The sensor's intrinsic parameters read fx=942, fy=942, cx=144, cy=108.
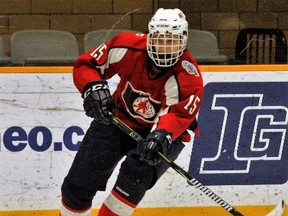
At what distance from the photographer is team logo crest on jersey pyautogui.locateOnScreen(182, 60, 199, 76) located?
3863 mm

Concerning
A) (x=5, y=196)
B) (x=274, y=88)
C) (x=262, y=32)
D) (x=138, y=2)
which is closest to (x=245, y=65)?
(x=274, y=88)

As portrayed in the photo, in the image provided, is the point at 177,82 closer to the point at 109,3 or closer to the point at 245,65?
the point at 245,65

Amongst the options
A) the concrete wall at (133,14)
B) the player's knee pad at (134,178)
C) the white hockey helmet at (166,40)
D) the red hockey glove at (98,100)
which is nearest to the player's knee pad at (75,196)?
the player's knee pad at (134,178)

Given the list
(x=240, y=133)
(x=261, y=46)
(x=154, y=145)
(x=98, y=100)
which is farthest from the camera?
(x=261, y=46)

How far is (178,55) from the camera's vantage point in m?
3.83

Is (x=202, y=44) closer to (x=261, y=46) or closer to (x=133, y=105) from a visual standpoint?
(x=261, y=46)

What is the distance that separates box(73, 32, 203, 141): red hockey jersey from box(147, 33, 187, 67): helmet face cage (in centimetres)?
6

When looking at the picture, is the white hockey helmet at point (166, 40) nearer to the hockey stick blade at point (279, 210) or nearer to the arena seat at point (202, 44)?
the arena seat at point (202, 44)

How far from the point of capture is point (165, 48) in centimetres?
379

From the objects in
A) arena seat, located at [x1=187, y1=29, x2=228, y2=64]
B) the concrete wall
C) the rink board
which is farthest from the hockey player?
the concrete wall

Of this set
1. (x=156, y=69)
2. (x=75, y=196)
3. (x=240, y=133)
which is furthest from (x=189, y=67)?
(x=240, y=133)

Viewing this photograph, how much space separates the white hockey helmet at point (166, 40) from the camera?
12.4 feet

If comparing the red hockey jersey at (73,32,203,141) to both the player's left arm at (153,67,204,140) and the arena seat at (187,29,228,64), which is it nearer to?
the player's left arm at (153,67,204,140)

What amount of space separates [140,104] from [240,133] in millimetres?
927
